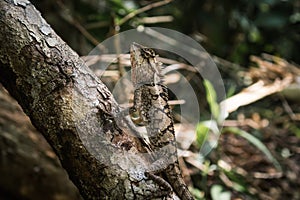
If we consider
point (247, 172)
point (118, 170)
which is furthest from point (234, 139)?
point (118, 170)

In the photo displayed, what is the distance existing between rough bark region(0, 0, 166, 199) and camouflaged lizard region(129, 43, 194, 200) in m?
0.25

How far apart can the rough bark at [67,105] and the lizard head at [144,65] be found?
533mm

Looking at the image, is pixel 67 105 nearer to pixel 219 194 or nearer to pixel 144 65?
pixel 144 65

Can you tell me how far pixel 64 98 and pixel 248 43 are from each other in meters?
3.42

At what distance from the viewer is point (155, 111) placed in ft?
→ 7.17

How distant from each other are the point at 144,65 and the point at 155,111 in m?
0.22

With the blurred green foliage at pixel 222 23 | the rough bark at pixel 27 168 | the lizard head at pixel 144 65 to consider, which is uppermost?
the lizard head at pixel 144 65

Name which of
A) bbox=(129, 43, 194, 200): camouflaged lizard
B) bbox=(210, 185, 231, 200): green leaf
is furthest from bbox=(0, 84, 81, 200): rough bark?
bbox=(129, 43, 194, 200): camouflaged lizard

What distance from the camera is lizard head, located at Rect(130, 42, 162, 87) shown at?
2246 millimetres

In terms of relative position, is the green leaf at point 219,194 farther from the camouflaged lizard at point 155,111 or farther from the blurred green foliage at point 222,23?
the blurred green foliage at point 222,23

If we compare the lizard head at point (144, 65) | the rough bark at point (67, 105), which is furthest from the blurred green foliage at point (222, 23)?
the rough bark at point (67, 105)

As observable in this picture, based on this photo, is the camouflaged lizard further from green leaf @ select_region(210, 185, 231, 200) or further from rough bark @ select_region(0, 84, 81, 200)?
rough bark @ select_region(0, 84, 81, 200)

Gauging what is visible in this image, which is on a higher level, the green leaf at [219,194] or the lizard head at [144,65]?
the lizard head at [144,65]

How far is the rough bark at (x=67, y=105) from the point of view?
5.36ft
